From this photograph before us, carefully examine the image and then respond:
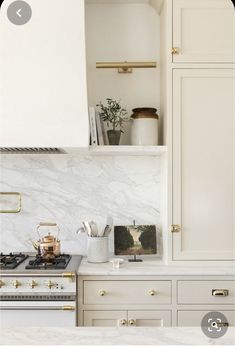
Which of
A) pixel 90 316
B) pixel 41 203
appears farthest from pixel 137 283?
pixel 41 203

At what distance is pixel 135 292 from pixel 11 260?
791 mm

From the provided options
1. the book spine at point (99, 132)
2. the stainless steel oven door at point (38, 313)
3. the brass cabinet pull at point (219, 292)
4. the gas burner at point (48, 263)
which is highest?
the book spine at point (99, 132)

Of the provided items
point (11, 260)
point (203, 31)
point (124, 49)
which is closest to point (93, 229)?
point (11, 260)

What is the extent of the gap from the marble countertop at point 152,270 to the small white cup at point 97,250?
64 millimetres

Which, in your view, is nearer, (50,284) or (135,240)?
(50,284)

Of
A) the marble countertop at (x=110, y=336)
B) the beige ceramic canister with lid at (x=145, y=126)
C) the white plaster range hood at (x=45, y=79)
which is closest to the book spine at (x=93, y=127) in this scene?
the white plaster range hood at (x=45, y=79)

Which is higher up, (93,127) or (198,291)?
(93,127)

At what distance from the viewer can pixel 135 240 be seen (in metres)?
2.62

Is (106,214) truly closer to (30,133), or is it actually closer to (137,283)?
(137,283)

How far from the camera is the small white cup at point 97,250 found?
247cm

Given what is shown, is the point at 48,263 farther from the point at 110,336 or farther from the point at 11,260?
the point at 110,336

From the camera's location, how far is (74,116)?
2.31 meters

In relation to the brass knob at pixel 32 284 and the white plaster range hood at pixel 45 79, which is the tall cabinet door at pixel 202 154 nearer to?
the white plaster range hood at pixel 45 79

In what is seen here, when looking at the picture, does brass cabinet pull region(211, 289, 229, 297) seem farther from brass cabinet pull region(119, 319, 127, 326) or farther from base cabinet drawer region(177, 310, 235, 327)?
brass cabinet pull region(119, 319, 127, 326)
